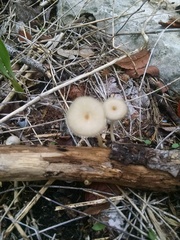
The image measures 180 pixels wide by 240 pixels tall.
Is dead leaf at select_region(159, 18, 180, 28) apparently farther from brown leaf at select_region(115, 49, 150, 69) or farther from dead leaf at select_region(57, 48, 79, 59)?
dead leaf at select_region(57, 48, 79, 59)

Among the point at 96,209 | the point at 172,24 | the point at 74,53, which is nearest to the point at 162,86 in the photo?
the point at 172,24

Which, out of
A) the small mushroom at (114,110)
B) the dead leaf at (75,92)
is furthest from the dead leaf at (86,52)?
the small mushroom at (114,110)

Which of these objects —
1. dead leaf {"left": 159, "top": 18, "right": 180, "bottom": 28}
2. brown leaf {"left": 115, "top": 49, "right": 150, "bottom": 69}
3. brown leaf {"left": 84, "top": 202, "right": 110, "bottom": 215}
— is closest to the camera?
brown leaf {"left": 84, "top": 202, "right": 110, "bottom": 215}

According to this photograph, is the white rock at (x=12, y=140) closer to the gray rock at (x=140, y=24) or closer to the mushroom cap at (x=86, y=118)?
the mushroom cap at (x=86, y=118)

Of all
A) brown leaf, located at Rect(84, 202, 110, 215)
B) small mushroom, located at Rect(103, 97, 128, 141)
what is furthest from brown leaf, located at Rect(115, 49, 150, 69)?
brown leaf, located at Rect(84, 202, 110, 215)

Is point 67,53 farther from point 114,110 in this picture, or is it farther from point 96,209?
point 96,209
